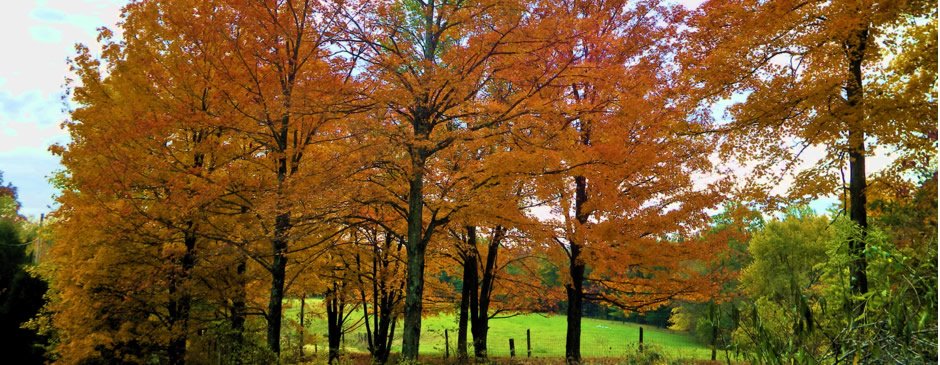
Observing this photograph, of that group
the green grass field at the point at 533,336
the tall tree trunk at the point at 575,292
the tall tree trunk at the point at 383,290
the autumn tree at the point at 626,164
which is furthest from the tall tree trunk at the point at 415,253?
the green grass field at the point at 533,336

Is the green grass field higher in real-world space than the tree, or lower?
lower

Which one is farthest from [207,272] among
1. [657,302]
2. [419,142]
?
[657,302]

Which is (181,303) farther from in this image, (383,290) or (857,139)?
(857,139)

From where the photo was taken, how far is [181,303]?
38.7ft

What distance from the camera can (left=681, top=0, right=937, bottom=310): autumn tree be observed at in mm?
7770

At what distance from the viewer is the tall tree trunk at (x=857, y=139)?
8.24 meters

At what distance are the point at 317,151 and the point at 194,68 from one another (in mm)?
2925

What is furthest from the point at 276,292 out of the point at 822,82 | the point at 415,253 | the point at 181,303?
the point at 822,82

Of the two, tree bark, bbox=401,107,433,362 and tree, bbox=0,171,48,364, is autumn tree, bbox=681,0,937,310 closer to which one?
tree bark, bbox=401,107,433,362

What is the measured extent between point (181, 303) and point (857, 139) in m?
13.5

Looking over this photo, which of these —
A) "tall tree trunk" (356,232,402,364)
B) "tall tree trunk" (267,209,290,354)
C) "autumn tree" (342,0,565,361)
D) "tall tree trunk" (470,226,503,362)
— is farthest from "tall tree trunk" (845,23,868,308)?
"tall tree trunk" (356,232,402,364)

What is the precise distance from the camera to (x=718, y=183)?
10.5m

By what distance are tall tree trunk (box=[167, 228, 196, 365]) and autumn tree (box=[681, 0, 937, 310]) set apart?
10722 mm

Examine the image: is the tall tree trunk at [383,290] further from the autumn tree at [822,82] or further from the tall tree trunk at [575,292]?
the autumn tree at [822,82]
